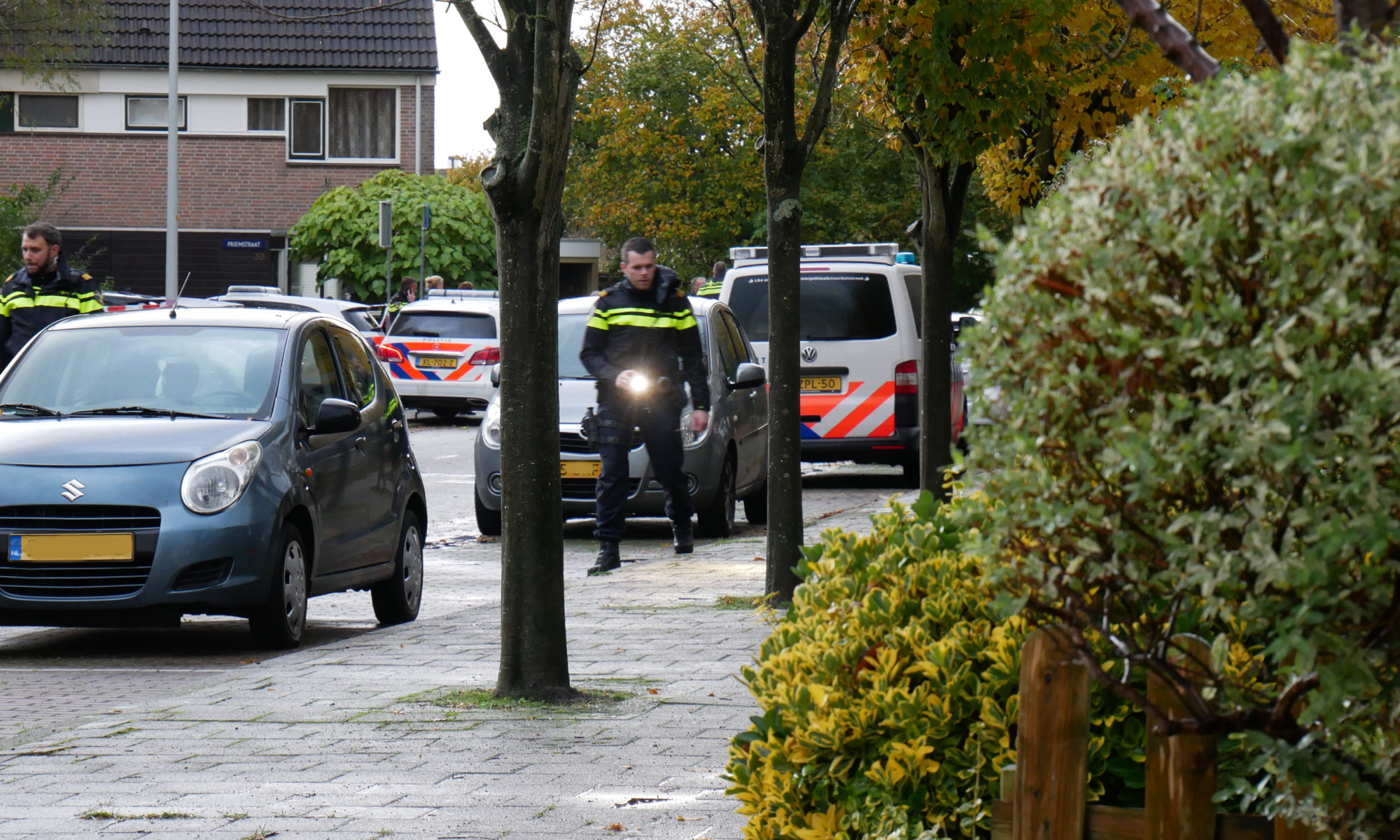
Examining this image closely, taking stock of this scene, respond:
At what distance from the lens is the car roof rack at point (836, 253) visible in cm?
1838

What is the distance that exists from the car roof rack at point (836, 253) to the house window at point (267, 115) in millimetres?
26033

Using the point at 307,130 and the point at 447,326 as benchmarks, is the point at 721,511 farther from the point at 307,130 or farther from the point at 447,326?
the point at 307,130

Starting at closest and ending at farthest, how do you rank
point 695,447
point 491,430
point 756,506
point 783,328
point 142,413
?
point 142,413, point 783,328, point 695,447, point 491,430, point 756,506

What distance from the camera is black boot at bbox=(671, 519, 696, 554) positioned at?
12.5m

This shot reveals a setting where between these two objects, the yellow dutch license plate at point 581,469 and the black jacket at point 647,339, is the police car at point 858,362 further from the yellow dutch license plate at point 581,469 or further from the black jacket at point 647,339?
the black jacket at point 647,339

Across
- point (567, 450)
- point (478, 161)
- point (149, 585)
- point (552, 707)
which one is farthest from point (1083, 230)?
point (478, 161)

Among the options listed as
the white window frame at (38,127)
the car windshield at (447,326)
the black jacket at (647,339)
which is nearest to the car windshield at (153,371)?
the black jacket at (647,339)

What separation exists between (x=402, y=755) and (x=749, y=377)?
7994 mm

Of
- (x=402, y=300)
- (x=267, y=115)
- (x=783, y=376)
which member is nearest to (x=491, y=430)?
(x=783, y=376)

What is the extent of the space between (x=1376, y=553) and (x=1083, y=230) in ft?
1.89

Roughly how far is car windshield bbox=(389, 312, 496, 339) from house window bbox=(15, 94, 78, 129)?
21727mm

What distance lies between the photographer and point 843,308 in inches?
691

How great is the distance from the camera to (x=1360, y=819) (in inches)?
104

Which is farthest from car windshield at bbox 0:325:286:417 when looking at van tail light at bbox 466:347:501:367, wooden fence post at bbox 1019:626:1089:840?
van tail light at bbox 466:347:501:367
